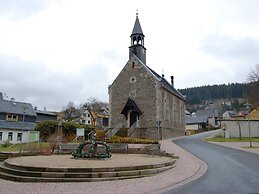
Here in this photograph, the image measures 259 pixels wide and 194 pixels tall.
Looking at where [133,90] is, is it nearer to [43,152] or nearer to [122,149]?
[122,149]

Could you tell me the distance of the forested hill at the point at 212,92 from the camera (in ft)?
496

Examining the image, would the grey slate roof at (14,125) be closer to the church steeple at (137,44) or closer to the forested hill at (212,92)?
the church steeple at (137,44)

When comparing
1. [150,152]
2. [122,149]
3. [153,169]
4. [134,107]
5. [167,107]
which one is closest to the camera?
[153,169]

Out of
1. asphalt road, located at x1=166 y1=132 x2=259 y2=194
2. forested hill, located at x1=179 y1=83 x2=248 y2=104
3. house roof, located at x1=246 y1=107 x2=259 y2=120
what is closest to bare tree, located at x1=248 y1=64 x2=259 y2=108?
house roof, located at x1=246 y1=107 x2=259 y2=120

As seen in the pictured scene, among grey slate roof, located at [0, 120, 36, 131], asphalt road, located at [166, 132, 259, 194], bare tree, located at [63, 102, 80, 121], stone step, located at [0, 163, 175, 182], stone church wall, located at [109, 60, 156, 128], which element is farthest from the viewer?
bare tree, located at [63, 102, 80, 121]

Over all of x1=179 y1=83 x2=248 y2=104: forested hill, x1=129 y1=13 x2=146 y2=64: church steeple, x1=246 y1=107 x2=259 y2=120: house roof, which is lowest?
x1=246 y1=107 x2=259 y2=120: house roof

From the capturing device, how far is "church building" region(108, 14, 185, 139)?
36000 mm

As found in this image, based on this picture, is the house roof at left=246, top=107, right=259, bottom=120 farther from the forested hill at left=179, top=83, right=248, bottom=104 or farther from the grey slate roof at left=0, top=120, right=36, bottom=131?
the forested hill at left=179, top=83, right=248, bottom=104

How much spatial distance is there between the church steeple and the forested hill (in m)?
113

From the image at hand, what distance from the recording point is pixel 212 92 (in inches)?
6353

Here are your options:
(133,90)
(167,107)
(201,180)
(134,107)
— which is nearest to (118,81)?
(133,90)

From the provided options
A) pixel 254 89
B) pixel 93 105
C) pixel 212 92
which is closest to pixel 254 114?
pixel 254 89

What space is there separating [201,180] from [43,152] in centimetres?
1186

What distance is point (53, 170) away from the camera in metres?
10.3
